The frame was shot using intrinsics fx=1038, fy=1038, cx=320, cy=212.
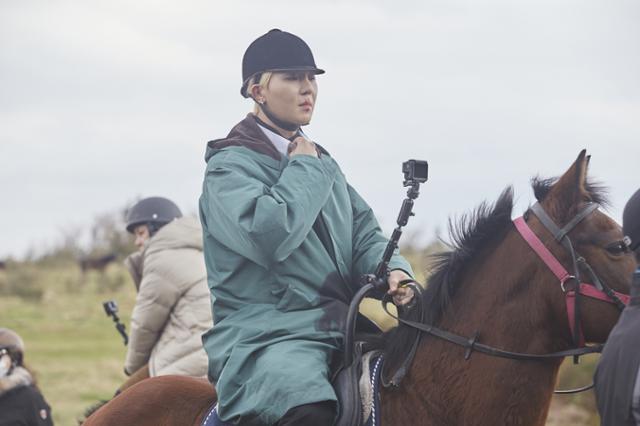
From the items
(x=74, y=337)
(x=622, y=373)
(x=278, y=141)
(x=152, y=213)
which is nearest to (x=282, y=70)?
(x=278, y=141)

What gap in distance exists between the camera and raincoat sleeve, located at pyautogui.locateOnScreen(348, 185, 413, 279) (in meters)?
5.08

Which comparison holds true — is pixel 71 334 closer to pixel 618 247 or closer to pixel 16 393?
pixel 16 393

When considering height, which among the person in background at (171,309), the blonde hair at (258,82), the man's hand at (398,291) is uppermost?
the blonde hair at (258,82)

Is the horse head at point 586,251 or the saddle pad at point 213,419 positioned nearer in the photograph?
the horse head at point 586,251

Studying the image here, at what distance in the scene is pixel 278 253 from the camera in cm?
460

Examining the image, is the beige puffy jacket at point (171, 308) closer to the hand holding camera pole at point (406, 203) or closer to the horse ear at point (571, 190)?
the hand holding camera pole at point (406, 203)

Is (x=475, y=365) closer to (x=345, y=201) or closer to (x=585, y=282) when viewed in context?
(x=585, y=282)

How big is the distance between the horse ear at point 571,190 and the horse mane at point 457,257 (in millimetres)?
254

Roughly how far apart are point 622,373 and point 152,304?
5.22m

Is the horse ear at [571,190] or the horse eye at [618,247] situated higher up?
the horse ear at [571,190]

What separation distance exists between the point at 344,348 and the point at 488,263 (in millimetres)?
748

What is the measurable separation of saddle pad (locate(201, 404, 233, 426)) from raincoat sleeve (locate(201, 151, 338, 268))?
2.45 feet

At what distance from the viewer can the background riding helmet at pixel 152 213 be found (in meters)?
8.73

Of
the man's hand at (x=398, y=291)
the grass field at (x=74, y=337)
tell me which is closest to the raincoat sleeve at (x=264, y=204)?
the man's hand at (x=398, y=291)
